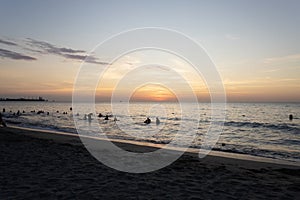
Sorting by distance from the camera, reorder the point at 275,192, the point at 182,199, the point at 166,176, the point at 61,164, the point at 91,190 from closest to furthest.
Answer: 1. the point at 182,199
2. the point at 91,190
3. the point at 275,192
4. the point at 166,176
5. the point at 61,164

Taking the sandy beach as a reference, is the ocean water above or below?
below

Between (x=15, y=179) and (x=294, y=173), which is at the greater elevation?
(x=15, y=179)

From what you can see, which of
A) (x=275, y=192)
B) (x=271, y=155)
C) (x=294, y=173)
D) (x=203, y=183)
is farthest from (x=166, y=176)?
(x=271, y=155)

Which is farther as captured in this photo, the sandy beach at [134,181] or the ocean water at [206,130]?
the ocean water at [206,130]

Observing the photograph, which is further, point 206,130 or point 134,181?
point 206,130

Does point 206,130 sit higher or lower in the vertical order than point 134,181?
lower

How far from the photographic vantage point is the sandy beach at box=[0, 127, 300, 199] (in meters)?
6.59

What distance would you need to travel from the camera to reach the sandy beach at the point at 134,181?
6590 mm

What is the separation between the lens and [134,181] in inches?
314

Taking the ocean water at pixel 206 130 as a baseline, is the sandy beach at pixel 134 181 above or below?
above

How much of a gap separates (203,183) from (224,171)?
2.27 m

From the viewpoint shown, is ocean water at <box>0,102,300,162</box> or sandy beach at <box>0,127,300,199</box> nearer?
sandy beach at <box>0,127,300,199</box>

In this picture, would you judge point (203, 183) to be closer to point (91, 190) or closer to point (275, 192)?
point (275, 192)

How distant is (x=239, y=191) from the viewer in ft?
23.7
